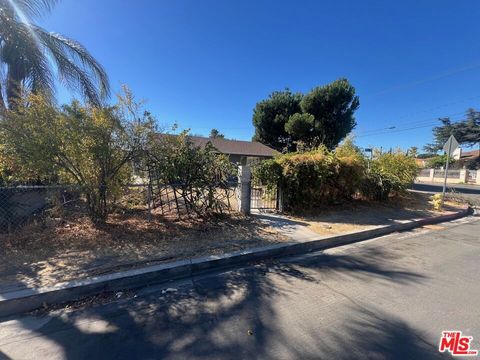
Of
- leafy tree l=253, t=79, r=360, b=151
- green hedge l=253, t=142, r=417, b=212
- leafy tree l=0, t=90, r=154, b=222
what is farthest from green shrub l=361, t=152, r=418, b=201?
leafy tree l=253, t=79, r=360, b=151

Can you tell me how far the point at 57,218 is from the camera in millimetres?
5602

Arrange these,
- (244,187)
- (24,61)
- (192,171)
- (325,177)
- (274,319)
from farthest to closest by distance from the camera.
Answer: (325,177), (244,187), (24,61), (192,171), (274,319)

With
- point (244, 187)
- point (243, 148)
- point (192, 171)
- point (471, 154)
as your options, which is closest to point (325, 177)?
point (244, 187)

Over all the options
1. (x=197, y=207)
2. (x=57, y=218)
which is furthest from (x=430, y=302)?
(x=57, y=218)

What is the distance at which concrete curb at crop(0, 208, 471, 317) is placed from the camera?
3061 millimetres

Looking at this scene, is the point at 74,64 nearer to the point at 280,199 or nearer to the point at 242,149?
the point at 280,199

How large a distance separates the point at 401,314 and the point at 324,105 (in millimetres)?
23517

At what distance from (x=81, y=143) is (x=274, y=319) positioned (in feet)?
14.9

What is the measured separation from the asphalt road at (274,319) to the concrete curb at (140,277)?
0.69 feet

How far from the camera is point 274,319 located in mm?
2844

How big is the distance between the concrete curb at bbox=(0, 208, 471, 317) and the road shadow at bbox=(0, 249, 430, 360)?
269mm

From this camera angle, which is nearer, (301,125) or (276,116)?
(301,125)

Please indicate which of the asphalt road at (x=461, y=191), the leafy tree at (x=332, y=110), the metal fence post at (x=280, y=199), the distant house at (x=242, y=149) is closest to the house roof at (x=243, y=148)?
the distant house at (x=242, y=149)

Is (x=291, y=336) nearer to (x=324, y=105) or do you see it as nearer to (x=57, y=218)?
(x=57, y=218)
